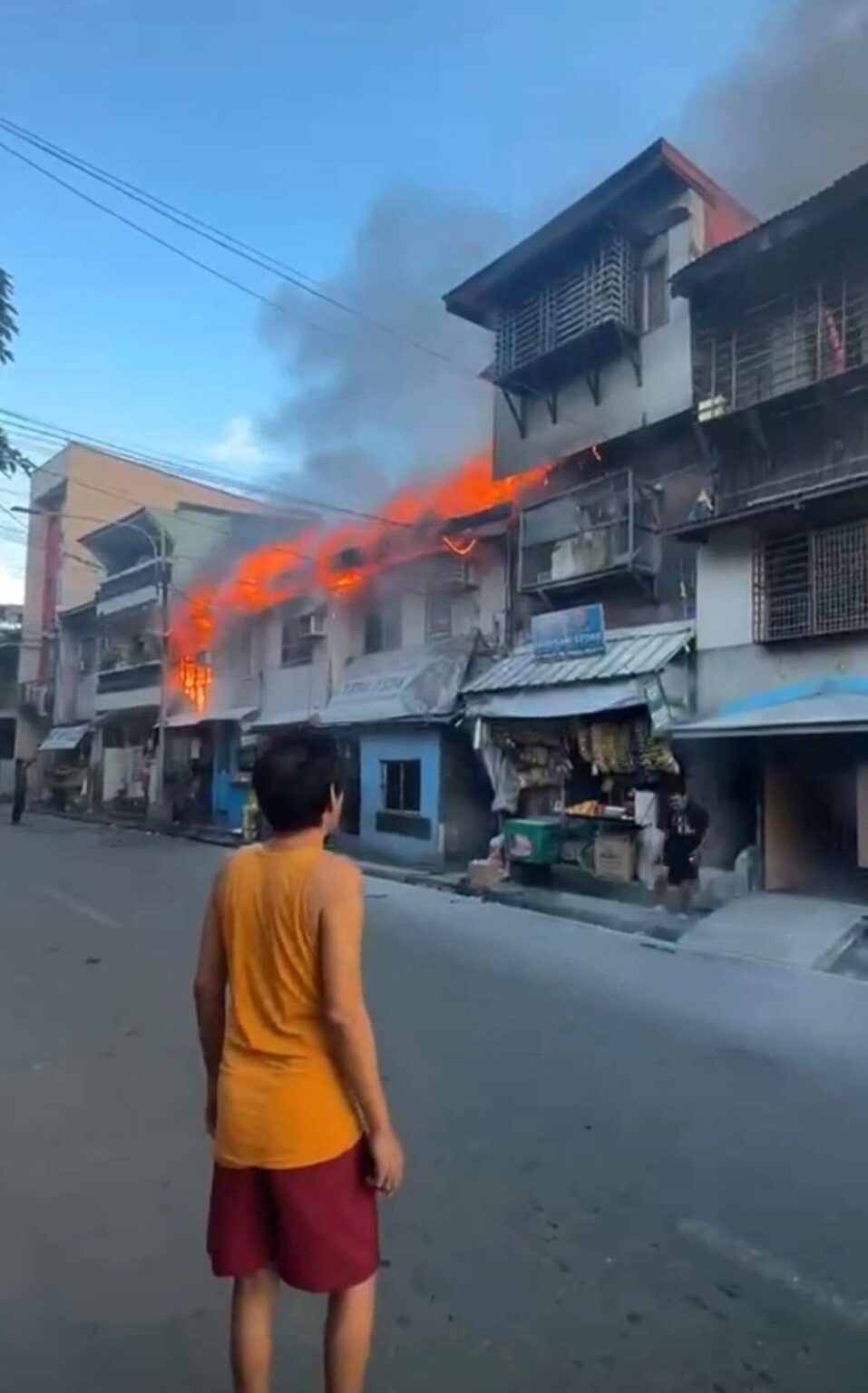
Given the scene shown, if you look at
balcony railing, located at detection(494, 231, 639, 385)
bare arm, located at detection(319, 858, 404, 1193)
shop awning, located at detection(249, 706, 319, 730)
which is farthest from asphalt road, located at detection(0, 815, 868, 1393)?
shop awning, located at detection(249, 706, 319, 730)

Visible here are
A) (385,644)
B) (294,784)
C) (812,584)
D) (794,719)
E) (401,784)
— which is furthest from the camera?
(385,644)

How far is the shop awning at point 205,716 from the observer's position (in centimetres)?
2417

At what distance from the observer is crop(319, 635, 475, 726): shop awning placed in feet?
55.4

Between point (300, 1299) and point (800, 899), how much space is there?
30.3 ft

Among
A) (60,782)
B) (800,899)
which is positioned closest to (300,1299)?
(800,899)

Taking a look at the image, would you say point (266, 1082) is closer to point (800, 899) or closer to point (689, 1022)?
point (689, 1022)

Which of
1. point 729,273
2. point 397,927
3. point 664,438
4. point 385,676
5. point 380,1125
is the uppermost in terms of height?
point 729,273

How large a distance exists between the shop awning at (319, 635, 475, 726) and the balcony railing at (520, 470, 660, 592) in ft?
7.00

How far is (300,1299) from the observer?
283 cm

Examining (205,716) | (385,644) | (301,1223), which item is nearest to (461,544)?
(385,644)

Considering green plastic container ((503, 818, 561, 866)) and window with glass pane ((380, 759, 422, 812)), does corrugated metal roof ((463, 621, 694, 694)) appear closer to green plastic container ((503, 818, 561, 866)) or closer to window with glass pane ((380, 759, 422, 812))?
green plastic container ((503, 818, 561, 866))

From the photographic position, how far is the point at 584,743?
46.2 feet

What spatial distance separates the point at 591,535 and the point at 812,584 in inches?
162

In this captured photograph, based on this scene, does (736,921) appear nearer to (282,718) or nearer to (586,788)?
(586,788)
